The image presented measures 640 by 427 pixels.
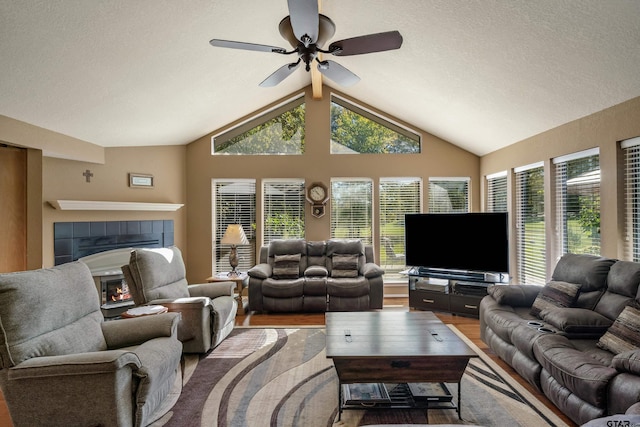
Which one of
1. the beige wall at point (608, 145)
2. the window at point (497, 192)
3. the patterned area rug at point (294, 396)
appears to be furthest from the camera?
the window at point (497, 192)

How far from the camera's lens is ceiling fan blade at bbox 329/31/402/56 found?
248cm

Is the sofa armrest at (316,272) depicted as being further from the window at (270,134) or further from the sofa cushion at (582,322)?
the sofa cushion at (582,322)

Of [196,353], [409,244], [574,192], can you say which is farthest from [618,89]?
[196,353]

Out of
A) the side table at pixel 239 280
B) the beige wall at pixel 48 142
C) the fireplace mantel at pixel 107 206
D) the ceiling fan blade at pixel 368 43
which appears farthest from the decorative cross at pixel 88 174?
the ceiling fan blade at pixel 368 43

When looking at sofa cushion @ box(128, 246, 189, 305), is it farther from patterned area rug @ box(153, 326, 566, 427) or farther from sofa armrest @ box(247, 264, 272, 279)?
sofa armrest @ box(247, 264, 272, 279)

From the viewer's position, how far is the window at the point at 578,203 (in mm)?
3527

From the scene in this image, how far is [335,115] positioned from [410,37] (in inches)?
105

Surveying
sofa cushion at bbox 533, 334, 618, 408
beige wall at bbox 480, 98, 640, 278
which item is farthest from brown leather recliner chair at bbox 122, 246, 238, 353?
beige wall at bbox 480, 98, 640, 278

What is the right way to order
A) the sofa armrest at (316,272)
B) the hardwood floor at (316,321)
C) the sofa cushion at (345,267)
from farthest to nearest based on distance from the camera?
the sofa cushion at (345,267)
the sofa armrest at (316,272)
the hardwood floor at (316,321)

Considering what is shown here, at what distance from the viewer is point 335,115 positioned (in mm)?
5973

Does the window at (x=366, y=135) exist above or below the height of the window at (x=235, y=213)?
above

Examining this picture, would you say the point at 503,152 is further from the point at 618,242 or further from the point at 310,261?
the point at 310,261

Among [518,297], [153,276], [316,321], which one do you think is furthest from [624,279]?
[153,276]

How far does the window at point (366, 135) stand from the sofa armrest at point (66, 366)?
463 centimetres
